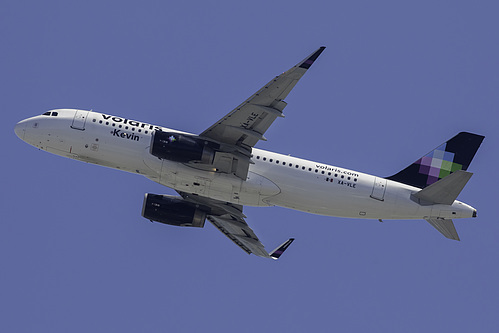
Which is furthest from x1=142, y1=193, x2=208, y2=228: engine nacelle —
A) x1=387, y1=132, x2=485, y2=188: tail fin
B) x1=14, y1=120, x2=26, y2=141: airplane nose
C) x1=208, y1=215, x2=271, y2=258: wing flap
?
x1=387, y1=132, x2=485, y2=188: tail fin

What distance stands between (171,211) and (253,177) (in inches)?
311

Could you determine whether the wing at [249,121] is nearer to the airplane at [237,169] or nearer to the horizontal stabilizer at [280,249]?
the airplane at [237,169]

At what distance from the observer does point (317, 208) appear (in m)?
51.0

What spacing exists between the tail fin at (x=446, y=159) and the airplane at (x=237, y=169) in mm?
1101

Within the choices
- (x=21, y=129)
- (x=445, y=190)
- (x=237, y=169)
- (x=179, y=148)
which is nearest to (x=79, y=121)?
(x=21, y=129)

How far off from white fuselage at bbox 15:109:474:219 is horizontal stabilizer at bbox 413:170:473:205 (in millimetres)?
416

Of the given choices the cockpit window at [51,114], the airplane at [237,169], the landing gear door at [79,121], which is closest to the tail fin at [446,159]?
the airplane at [237,169]

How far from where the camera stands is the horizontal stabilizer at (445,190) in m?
48.8

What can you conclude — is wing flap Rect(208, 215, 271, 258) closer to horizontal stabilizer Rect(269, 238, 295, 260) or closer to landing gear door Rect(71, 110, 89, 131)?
horizontal stabilizer Rect(269, 238, 295, 260)

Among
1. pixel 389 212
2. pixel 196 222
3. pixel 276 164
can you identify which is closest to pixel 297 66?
pixel 276 164

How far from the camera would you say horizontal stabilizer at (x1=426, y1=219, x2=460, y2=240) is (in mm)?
51031

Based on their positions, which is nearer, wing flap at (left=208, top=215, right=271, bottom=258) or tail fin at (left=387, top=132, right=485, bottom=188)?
tail fin at (left=387, top=132, right=485, bottom=188)

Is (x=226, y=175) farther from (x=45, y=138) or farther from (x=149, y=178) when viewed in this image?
(x=45, y=138)

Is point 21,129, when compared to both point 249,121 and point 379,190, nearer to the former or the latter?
point 249,121
